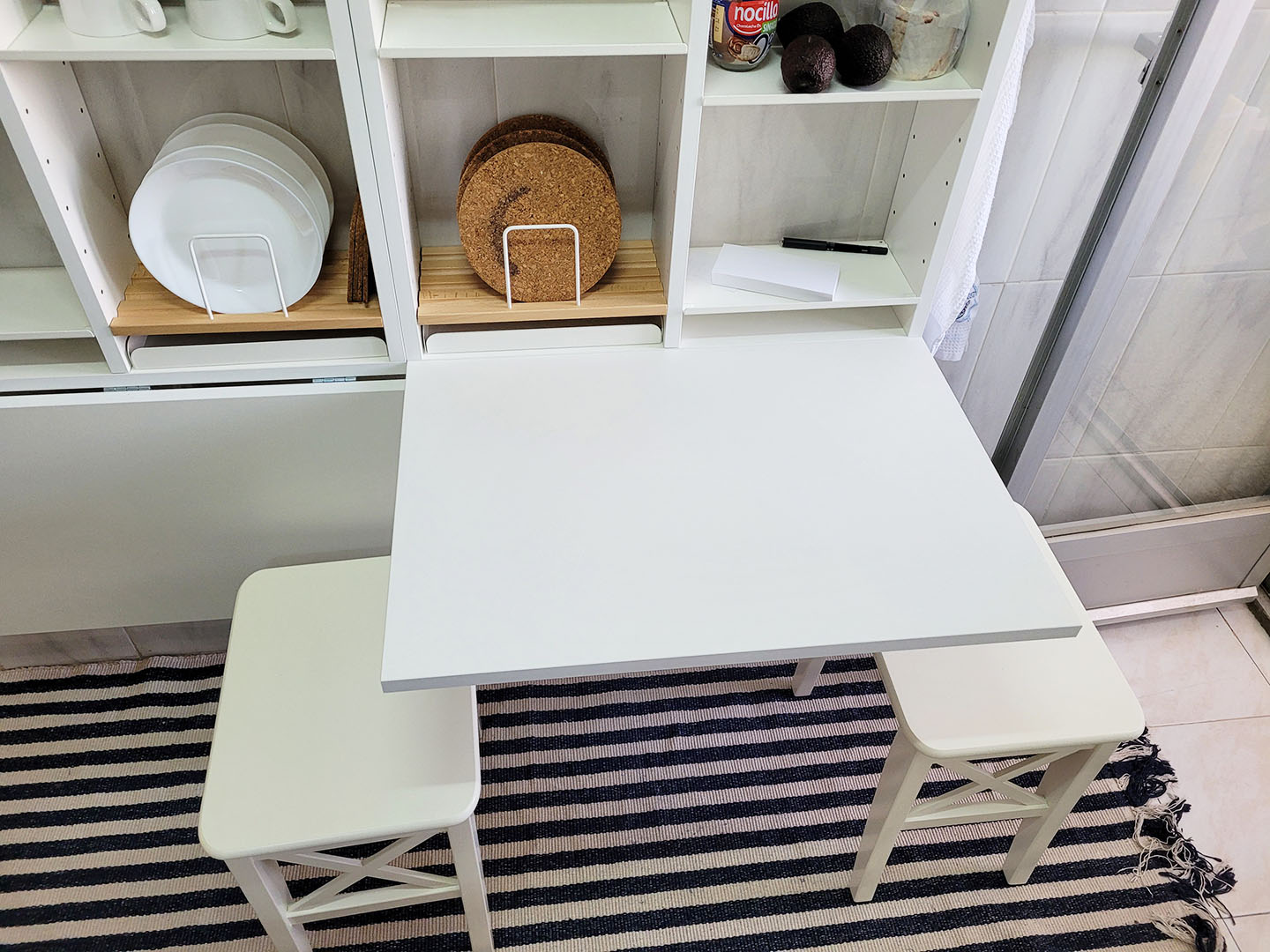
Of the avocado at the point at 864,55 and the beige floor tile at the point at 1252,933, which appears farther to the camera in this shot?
the beige floor tile at the point at 1252,933

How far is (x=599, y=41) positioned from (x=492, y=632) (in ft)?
2.31

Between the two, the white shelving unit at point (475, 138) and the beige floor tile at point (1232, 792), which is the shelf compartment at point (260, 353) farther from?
the beige floor tile at point (1232, 792)

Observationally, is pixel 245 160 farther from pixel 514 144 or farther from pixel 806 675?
pixel 806 675

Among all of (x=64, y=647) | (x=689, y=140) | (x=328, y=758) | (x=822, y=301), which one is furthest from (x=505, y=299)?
(x=64, y=647)

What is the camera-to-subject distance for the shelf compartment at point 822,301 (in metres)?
1.40

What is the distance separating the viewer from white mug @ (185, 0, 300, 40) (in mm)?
1092

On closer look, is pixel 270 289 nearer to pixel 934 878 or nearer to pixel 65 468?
pixel 65 468

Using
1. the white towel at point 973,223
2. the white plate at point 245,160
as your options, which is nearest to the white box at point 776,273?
the white towel at point 973,223

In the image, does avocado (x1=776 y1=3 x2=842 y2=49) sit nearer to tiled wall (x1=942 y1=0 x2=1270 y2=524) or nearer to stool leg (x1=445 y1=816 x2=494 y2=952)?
tiled wall (x1=942 y1=0 x2=1270 y2=524)

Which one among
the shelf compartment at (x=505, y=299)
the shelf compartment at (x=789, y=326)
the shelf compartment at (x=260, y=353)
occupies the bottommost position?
the shelf compartment at (x=260, y=353)

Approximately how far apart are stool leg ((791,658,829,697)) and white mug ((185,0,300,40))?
52.1 inches

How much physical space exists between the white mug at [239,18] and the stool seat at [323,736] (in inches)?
29.7

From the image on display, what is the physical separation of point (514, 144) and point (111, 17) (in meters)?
0.49

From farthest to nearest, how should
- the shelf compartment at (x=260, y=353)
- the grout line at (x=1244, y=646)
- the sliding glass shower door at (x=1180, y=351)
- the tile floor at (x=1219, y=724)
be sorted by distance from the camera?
the grout line at (x=1244, y=646) → the tile floor at (x=1219, y=724) → the sliding glass shower door at (x=1180, y=351) → the shelf compartment at (x=260, y=353)
